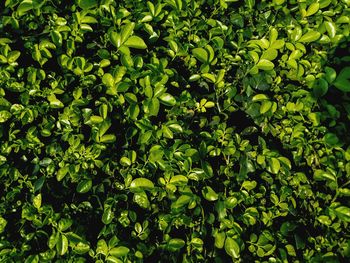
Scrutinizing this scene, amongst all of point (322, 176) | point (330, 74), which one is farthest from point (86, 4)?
point (322, 176)

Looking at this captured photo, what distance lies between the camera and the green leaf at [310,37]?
1572mm

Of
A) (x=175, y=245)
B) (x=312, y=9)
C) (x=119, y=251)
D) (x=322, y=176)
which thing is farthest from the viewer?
(x=312, y=9)

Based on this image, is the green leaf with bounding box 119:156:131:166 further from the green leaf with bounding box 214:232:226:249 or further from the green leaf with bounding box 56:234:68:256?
the green leaf with bounding box 214:232:226:249

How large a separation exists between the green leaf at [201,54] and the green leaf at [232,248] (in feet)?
2.51

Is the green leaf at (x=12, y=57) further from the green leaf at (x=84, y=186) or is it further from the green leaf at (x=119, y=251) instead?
the green leaf at (x=119, y=251)

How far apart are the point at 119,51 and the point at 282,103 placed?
780 mm

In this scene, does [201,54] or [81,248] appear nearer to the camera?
[81,248]

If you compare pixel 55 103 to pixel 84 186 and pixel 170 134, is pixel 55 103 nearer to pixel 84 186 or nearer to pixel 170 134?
pixel 84 186

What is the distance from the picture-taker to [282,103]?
5.33 ft

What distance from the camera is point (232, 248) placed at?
4.57ft

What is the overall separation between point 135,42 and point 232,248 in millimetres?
927

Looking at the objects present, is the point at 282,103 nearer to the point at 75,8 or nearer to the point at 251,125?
the point at 251,125

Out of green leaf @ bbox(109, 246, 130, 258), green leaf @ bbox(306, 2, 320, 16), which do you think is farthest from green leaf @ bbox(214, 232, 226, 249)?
green leaf @ bbox(306, 2, 320, 16)

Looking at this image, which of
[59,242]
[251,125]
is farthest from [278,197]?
[59,242]
